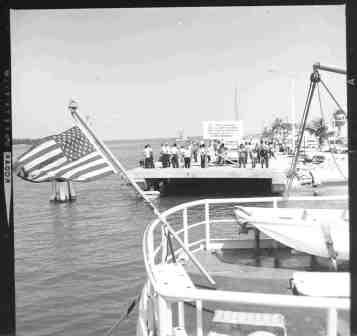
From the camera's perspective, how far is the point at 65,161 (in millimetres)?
4391

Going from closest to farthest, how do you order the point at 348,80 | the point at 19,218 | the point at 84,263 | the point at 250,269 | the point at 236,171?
the point at 348,80, the point at 250,269, the point at 84,263, the point at 236,171, the point at 19,218

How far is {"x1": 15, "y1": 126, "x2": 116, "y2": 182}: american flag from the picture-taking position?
14.0ft

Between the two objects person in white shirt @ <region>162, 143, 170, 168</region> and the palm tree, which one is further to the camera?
person in white shirt @ <region>162, 143, 170, 168</region>

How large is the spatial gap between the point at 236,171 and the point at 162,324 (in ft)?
58.0

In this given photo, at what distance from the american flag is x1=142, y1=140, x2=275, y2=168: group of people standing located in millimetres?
14466

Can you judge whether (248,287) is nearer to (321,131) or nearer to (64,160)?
(64,160)

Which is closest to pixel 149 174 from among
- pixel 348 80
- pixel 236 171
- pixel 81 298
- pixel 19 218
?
pixel 236 171

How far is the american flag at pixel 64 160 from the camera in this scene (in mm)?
4266

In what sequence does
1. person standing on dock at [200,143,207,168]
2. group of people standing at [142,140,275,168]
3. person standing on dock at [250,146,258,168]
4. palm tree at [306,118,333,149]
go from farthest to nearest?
1. person standing on dock at [200,143,207,168]
2. person standing on dock at [250,146,258,168]
3. group of people standing at [142,140,275,168]
4. palm tree at [306,118,333,149]

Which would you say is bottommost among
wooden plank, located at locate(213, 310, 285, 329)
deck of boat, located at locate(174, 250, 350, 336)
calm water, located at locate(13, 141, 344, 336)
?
calm water, located at locate(13, 141, 344, 336)

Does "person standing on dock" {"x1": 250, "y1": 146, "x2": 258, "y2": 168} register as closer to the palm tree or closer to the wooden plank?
the palm tree

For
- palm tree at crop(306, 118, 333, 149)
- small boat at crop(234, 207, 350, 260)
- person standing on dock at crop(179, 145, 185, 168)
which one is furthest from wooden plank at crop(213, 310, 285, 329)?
person standing on dock at crop(179, 145, 185, 168)

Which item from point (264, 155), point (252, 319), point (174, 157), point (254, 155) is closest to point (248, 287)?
point (252, 319)

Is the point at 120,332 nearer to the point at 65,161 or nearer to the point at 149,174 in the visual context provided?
the point at 65,161
